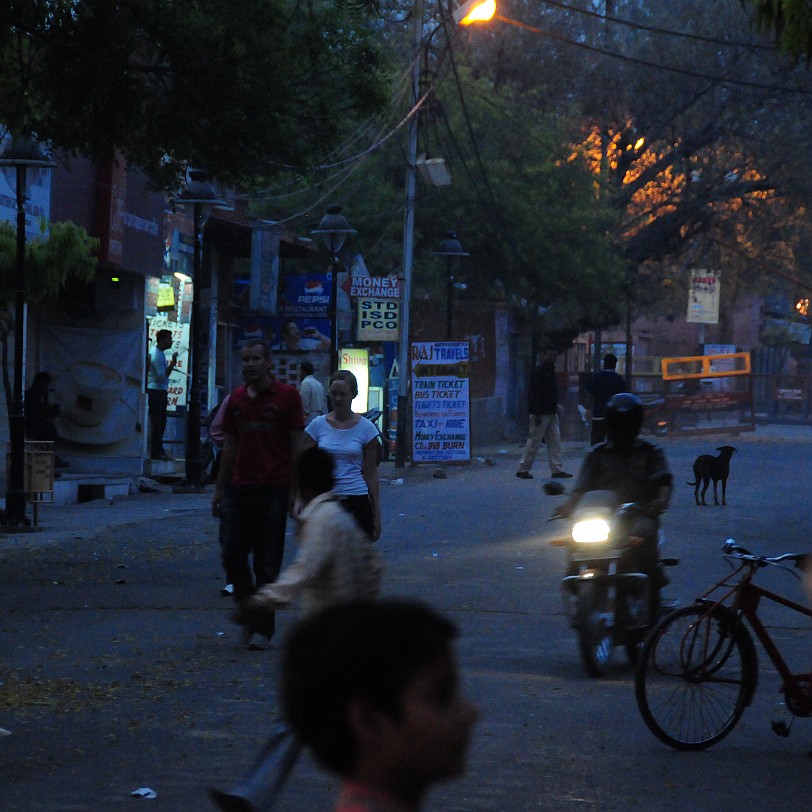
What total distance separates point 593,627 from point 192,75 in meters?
7.42

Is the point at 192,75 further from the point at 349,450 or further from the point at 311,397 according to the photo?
the point at 311,397

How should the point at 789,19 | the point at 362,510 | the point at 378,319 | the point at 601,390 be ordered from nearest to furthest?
the point at 789,19 < the point at 362,510 < the point at 601,390 < the point at 378,319

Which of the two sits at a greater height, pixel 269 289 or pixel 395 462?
pixel 269 289

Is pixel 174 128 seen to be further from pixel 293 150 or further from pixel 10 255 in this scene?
pixel 10 255

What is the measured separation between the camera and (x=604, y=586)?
8961 mm

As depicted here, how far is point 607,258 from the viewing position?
1655 inches

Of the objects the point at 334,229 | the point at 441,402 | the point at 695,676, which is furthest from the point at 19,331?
the point at 441,402

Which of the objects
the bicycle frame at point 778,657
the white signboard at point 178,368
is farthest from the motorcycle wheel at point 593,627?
the white signboard at point 178,368

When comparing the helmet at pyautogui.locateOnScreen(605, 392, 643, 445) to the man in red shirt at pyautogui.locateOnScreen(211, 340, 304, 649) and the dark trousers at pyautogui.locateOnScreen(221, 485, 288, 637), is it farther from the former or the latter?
the dark trousers at pyautogui.locateOnScreen(221, 485, 288, 637)

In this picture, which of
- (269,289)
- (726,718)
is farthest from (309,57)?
(269,289)

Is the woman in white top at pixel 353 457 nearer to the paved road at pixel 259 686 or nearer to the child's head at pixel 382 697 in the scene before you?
the paved road at pixel 259 686

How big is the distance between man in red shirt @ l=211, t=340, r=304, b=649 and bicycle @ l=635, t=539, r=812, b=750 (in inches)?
140

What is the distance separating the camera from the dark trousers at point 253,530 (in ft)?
33.2

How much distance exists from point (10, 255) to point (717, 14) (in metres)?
27.8
